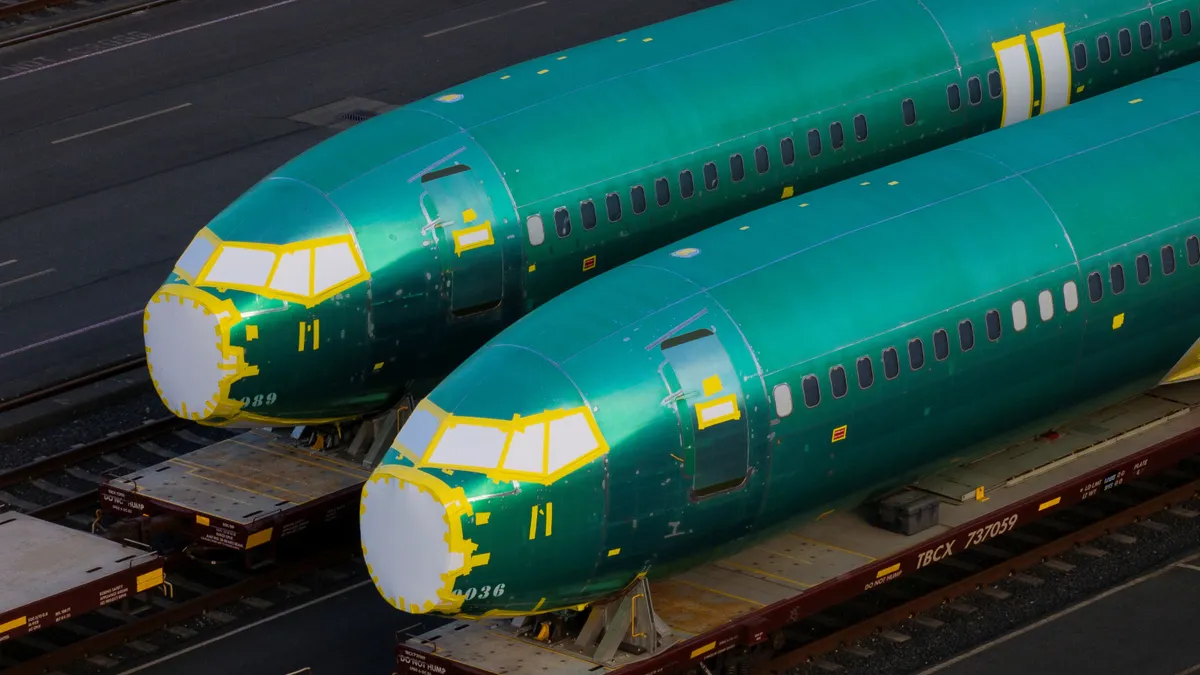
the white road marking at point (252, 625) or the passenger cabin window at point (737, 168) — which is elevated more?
the passenger cabin window at point (737, 168)

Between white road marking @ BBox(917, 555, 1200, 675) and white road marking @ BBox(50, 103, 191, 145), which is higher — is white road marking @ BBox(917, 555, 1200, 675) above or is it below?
below

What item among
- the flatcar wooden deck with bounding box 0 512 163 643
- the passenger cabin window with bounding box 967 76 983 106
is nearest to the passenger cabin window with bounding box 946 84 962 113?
the passenger cabin window with bounding box 967 76 983 106

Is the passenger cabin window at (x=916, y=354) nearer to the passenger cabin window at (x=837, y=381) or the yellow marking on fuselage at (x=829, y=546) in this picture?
the passenger cabin window at (x=837, y=381)

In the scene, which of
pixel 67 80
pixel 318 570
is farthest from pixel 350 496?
pixel 67 80

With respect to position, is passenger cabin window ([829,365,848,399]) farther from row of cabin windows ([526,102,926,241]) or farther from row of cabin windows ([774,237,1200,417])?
row of cabin windows ([526,102,926,241])

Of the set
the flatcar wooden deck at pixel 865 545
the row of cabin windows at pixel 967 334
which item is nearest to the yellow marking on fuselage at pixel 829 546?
the flatcar wooden deck at pixel 865 545

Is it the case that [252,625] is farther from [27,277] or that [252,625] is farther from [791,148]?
[27,277]
